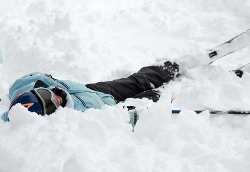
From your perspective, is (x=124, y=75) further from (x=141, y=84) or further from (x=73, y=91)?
(x=73, y=91)

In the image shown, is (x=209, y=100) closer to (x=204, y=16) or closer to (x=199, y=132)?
(x=199, y=132)

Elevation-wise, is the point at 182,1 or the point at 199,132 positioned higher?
the point at 182,1

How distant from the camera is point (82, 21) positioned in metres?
5.09

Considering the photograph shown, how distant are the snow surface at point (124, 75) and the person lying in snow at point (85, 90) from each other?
5.7 inches

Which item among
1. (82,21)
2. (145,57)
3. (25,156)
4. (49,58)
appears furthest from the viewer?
(82,21)

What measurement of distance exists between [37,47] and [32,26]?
0.75 metres

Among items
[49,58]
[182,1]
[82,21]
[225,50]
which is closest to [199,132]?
[225,50]

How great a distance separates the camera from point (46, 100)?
1793 millimetres

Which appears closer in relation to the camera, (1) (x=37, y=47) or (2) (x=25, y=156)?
(2) (x=25, y=156)

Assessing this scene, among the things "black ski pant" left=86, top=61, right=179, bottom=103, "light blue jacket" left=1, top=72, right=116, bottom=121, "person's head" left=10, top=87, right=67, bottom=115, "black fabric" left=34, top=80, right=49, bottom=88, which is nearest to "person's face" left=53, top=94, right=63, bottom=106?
"person's head" left=10, top=87, right=67, bottom=115

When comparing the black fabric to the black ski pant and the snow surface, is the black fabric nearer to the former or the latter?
the snow surface

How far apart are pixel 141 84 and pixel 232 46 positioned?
3.19 feet

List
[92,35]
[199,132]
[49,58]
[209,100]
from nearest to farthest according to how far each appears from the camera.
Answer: [199,132] → [209,100] → [49,58] → [92,35]

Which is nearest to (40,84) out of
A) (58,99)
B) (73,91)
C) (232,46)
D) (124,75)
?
(73,91)
